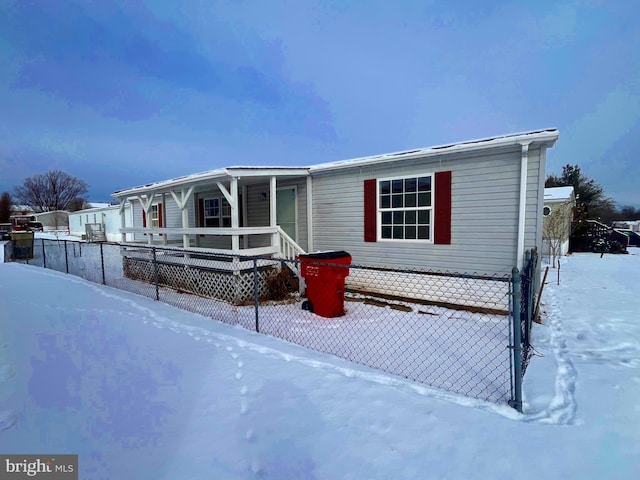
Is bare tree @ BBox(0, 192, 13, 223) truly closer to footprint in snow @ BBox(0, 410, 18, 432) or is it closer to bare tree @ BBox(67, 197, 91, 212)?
bare tree @ BBox(67, 197, 91, 212)

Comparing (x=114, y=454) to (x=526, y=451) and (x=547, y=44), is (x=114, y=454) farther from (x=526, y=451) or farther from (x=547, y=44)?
(x=547, y=44)

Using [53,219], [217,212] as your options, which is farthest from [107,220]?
[53,219]

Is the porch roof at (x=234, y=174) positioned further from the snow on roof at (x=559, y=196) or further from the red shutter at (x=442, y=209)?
the snow on roof at (x=559, y=196)

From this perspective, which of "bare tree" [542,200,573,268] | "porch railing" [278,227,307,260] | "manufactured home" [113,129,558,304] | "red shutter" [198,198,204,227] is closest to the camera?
"manufactured home" [113,129,558,304]

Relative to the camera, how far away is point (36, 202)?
60688 millimetres

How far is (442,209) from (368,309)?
245cm

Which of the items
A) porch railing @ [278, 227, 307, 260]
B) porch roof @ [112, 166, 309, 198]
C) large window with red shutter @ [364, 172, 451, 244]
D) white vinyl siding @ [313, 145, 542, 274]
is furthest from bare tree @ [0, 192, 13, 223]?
large window with red shutter @ [364, 172, 451, 244]

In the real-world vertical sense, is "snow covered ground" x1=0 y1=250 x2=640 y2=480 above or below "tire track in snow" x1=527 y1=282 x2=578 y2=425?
above

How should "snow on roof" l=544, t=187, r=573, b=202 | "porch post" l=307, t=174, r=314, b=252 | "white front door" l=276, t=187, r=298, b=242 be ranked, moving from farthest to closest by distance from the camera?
"snow on roof" l=544, t=187, r=573, b=202 < "white front door" l=276, t=187, r=298, b=242 < "porch post" l=307, t=174, r=314, b=252

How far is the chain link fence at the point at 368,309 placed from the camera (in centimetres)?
340

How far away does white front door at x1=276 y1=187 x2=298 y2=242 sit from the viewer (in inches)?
331

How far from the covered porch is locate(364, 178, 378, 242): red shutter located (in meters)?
1.60

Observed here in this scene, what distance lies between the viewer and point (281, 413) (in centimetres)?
233

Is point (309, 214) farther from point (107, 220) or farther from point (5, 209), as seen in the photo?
point (5, 209)
